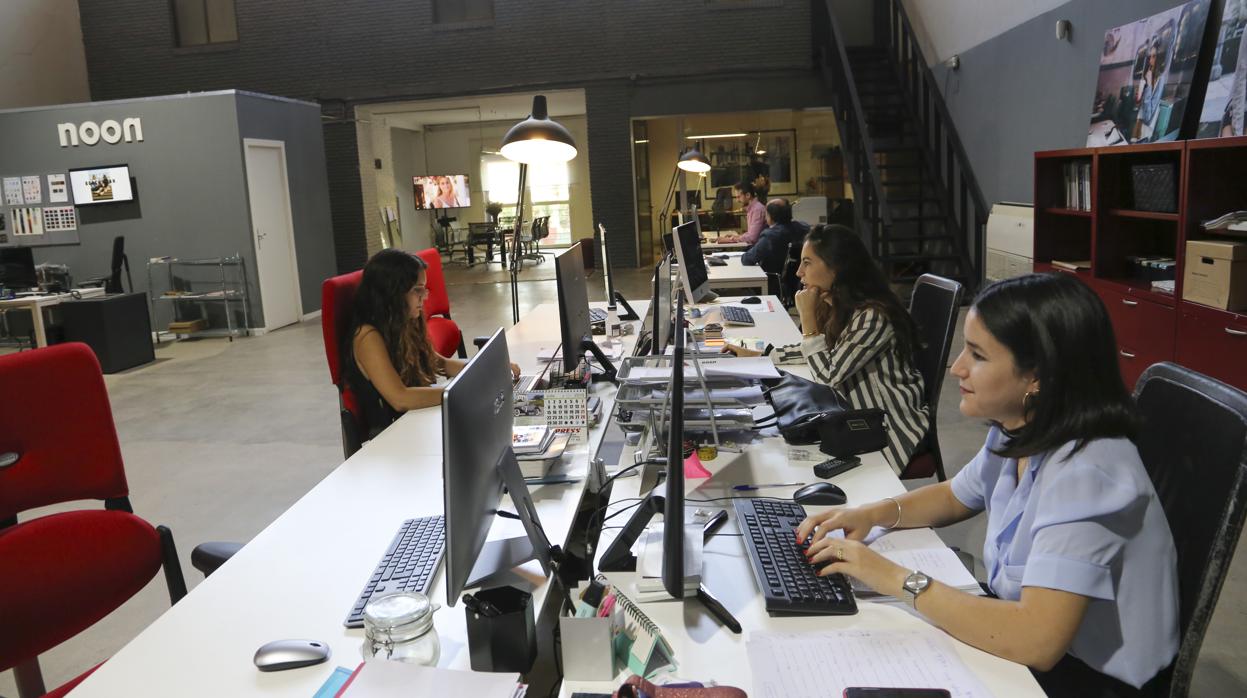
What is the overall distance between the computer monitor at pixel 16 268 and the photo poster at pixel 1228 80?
30.6ft

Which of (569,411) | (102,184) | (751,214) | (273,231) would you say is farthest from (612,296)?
(102,184)

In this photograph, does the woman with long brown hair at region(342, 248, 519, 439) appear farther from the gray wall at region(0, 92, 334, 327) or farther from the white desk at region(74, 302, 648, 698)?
the gray wall at region(0, 92, 334, 327)

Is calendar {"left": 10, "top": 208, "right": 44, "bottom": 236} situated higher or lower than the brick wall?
lower

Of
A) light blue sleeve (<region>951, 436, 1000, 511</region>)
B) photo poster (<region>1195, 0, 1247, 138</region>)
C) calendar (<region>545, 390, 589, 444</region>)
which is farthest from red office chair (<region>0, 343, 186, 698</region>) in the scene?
photo poster (<region>1195, 0, 1247, 138</region>)

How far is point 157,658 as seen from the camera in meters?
1.58

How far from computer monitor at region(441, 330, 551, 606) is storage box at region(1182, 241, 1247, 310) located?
12.1 feet

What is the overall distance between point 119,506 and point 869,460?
207 cm

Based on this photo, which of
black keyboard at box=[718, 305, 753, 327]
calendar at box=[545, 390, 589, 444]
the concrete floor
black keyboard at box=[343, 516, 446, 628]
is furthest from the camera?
black keyboard at box=[718, 305, 753, 327]

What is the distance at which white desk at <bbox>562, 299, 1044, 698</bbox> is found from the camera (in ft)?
4.63

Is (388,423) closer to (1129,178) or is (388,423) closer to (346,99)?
(1129,178)

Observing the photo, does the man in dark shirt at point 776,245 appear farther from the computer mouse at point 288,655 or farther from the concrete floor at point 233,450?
the computer mouse at point 288,655

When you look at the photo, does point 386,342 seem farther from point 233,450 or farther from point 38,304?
point 38,304

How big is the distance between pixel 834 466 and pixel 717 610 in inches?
32.9

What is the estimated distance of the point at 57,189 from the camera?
994 cm
